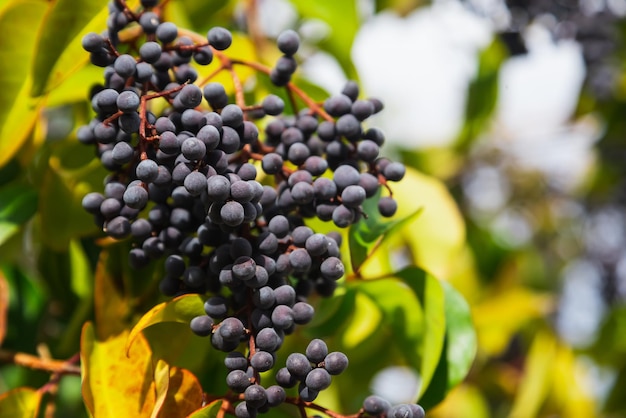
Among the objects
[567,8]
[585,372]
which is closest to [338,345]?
[567,8]

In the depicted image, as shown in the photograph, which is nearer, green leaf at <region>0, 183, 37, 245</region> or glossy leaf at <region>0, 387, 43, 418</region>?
glossy leaf at <region>0, 387, 43, 418</region>

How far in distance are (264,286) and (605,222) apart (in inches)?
106

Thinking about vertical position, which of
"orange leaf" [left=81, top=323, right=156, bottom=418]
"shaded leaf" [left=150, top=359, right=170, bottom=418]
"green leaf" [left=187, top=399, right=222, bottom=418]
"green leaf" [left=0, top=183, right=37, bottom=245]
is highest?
"green leaf" [left=0, top=183, right=37, bottom=245]

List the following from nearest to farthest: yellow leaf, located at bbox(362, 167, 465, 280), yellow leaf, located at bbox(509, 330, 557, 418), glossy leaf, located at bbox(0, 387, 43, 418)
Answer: glossy leaf, located at bbox(0, 387, 43, 418)
yellow leaf, located at bbox(362, 167, 465, 280)
yellow leaf, located at bbox(509, 330, 557, 418)

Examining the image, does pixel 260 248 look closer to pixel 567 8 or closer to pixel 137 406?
pixel 137 406

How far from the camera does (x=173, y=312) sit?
82 cm

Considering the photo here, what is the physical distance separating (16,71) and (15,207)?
0.21 metres

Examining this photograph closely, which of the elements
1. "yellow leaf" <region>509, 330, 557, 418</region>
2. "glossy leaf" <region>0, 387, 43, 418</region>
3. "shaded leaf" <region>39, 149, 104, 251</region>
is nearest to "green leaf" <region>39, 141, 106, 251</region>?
"shaded leaf" <region>39, 149, 104, 251</region>

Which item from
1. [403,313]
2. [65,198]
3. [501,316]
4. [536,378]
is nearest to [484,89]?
[501,316]

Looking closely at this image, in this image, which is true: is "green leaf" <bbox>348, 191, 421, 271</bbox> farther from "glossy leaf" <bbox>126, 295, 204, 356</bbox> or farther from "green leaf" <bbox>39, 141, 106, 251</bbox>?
"green leaf" <bbox>39, 141, 106, 251</bbox>

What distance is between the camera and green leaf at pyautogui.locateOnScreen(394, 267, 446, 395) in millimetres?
998

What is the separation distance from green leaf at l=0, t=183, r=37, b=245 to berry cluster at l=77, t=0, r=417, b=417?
0.23 m

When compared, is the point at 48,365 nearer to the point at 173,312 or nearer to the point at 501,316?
the point at 173,312

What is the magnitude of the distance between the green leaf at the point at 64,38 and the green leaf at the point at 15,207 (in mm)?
192
